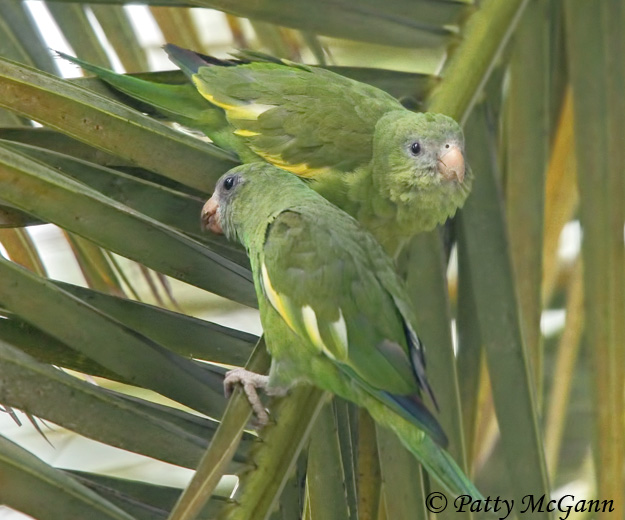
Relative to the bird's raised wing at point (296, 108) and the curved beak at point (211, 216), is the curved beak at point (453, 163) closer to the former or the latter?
the bird's raised wing at point (296, 108)

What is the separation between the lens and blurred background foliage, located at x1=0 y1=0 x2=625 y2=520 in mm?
1039

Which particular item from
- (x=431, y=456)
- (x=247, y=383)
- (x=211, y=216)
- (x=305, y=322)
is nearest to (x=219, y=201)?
(x=211, y=216)

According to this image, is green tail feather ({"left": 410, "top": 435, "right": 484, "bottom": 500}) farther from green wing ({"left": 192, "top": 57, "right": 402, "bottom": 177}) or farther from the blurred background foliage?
green wing ({"left": 192, "top": 57, "right": 402, "bottom": 177})

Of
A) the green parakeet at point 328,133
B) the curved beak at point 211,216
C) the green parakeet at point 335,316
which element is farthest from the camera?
the green parakeet at point 328,133

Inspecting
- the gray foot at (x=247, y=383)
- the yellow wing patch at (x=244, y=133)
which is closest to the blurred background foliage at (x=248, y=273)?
the gray foot at (x=247, y=383)

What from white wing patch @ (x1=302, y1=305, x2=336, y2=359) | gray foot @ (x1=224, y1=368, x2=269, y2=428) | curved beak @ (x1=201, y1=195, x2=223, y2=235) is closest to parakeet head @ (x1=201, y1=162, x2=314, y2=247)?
curved beak @ (x1=201, y1=195, x2=223, y2=235)

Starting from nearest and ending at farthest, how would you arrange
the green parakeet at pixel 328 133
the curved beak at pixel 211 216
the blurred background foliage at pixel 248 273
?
the blurred background foliage at pixel 248 273 < the curved beak at pixel 211 216 < the green parakeet at pixel 328 133

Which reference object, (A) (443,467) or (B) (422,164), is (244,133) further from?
(A) (443,467)

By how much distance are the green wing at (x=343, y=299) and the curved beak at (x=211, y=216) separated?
12 centimetres

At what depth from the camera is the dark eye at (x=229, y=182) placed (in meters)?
1.47

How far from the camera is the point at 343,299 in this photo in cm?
133

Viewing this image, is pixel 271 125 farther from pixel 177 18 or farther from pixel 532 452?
pixel 532 452

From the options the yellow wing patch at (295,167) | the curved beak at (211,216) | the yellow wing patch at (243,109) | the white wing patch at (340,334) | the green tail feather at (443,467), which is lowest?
the green tail feather at (443,467)

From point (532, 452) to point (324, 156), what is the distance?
2.40 feet
